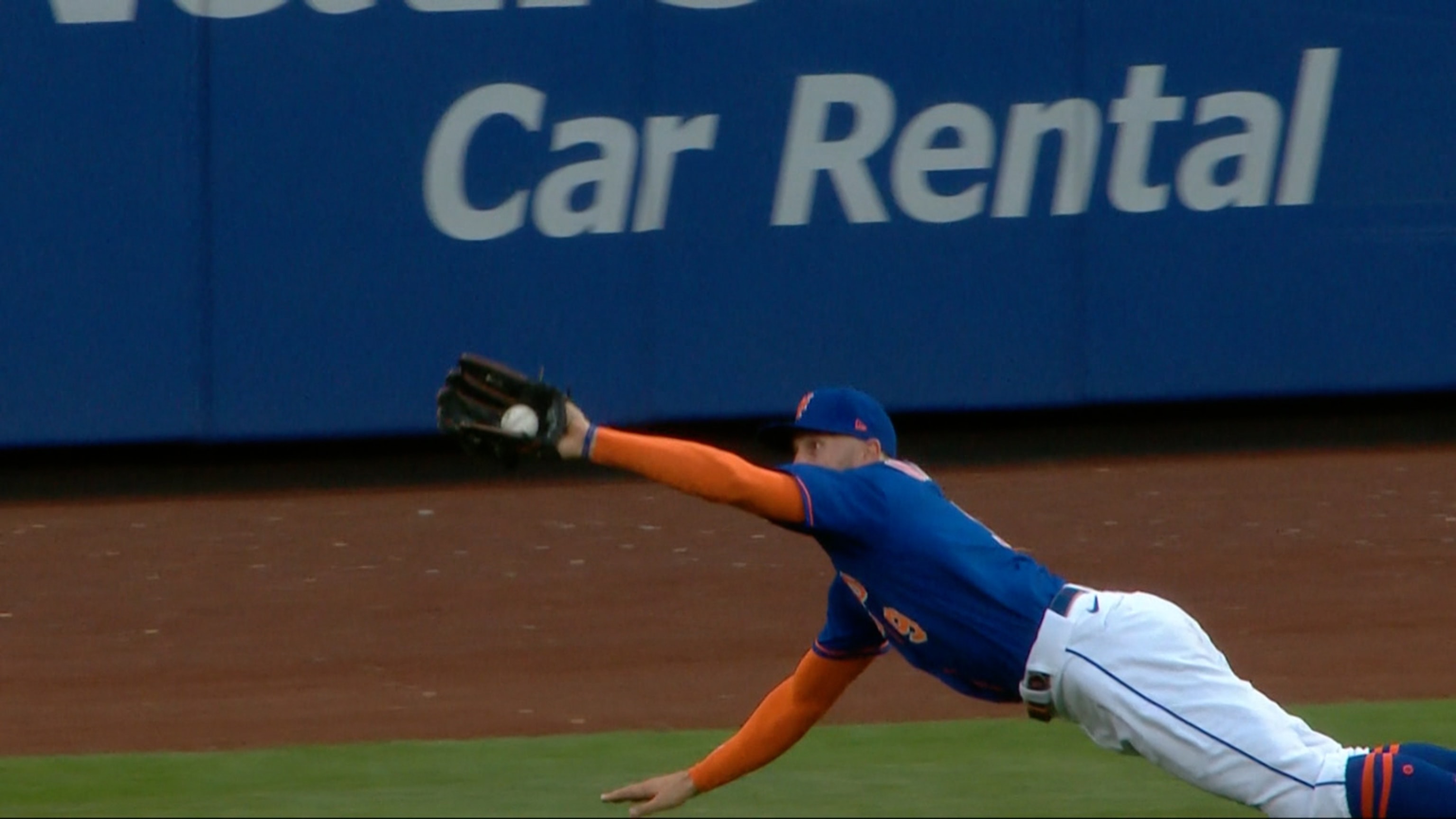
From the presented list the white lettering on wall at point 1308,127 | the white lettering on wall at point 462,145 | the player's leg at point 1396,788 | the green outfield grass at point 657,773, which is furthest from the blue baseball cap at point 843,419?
the white lettering on wall at point 1308,127

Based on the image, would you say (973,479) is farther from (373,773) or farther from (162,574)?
(373,773)

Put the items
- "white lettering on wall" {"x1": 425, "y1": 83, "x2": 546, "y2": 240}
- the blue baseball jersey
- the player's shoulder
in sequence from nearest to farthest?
the blue baseball jersey, the player's shoulder, "white lettering on wall" {"x1": 425, "y1": 83, "x2": 546, "y2": 240}

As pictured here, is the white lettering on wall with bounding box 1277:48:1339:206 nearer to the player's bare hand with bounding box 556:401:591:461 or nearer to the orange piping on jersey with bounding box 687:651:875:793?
the orange piping on jersey with bounding box 687:651:875:793

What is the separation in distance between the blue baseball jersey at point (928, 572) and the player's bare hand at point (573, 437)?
0.49 metres

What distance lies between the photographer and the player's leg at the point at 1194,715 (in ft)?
15.7

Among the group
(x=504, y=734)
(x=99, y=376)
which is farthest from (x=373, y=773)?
(x=99, y=376)

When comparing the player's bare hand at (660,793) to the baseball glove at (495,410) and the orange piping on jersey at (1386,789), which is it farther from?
the orange piping on jersey at (1386,789)

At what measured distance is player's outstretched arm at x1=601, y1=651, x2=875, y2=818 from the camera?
206 inches

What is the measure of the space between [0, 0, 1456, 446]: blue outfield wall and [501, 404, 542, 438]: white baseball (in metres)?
6.93

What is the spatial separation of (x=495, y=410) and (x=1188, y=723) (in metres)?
1.61

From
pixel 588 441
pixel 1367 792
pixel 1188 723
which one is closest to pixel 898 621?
pixel 1188 723

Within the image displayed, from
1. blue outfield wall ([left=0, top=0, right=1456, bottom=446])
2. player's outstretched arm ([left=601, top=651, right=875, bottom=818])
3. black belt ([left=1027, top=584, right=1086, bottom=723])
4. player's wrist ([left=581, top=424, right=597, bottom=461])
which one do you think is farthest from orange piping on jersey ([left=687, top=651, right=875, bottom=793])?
blue outfield wall ([left=0, top=0, right=1456, bottom=446])

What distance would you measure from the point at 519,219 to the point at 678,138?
2.93 ft

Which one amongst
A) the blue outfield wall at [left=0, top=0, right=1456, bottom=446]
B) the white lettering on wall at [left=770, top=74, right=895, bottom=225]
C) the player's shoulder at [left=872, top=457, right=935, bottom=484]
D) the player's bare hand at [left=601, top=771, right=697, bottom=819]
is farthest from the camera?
the white lettering on wall at [left=770, top=74, right=895, bottom=225]
